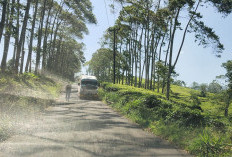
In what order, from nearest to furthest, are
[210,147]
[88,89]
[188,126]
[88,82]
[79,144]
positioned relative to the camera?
1. [210,147]
2. [79,144]
3. [188,126]
4. [88,89]
5. [88,82]

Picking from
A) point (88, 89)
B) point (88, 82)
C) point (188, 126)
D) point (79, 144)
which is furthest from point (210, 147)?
point (88, 82)

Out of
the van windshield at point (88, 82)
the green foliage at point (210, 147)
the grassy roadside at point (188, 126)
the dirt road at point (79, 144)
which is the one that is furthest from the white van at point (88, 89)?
the green foliage at point (210, 147)

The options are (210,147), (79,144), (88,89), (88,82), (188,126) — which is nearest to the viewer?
(210,147)

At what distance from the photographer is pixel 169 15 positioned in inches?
1312

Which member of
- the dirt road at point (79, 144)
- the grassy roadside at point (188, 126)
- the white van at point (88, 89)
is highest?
the white van at point (88, 89)

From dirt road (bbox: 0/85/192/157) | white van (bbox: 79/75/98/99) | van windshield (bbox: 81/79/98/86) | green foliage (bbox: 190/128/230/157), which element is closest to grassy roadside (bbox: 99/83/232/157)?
green foliage (bbox: 190/128/230/157)

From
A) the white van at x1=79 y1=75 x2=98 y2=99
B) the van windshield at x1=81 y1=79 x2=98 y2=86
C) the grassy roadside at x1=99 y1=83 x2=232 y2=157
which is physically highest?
the van windshield at x1=81 y1=79 x2=98 y2=86

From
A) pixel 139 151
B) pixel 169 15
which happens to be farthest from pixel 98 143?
pixel 169 15

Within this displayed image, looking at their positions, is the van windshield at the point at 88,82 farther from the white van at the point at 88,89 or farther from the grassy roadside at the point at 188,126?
the grassy roadside at the point at 188,126

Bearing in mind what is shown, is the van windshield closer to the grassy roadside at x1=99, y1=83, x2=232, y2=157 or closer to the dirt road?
the grassy roadside at x1=99, y1=83, x2=232, y2=157

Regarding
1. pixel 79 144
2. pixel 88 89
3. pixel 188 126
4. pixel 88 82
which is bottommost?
pixel 79 144

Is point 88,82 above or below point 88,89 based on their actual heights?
above

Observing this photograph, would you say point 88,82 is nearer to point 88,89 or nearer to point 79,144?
point 88,89

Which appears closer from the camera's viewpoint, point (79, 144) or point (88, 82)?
point (79, 144)
